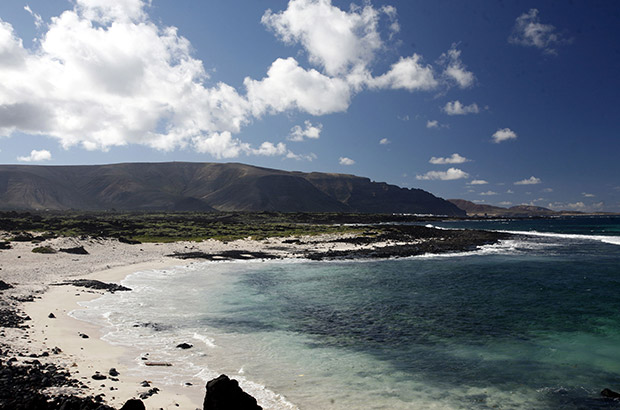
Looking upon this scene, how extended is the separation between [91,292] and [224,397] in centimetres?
2267

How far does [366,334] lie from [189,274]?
78.0ft

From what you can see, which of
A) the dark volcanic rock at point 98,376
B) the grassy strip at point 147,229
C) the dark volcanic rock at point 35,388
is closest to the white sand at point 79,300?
the dark volcanic rock at point 98,376

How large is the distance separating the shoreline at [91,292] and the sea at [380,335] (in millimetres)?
1064

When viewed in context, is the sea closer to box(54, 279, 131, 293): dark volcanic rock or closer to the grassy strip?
box(54, 279, 131, 293): dark volcanic rock

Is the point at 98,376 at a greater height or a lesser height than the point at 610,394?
lesser

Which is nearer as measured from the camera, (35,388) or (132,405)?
(132,405)

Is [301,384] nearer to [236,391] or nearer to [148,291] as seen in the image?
[236,391]

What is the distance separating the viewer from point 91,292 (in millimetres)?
26984

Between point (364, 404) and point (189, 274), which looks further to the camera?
point (189, 274)

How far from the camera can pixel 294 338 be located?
18.9 metres

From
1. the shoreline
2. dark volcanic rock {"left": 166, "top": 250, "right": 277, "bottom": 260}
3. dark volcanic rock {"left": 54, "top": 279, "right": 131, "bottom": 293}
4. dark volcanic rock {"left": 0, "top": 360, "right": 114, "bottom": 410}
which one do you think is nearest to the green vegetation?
the shoreline

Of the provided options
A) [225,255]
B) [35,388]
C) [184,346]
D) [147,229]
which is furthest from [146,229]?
[35,388]

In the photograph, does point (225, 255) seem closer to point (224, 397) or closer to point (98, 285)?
point (98, 285)

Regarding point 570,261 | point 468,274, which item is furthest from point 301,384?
point 570,261
